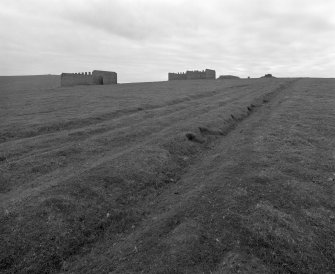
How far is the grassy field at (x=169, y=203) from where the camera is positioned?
1116cm


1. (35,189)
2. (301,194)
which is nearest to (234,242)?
(301,194)

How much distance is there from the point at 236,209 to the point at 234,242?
2638mm

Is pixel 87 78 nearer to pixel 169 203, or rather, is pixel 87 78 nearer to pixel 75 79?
pixel 75 79

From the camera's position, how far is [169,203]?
15.8 m

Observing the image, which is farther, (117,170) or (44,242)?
(117,170)

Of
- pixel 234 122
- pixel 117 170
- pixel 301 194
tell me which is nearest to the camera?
pixel 301 194

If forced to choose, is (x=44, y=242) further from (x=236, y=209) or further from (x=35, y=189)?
(x=236, y=209)

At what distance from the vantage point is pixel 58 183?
17109 millimetres

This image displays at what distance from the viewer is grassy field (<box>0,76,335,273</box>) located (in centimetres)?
1116

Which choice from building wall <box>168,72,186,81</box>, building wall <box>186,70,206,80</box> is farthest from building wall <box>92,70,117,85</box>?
building wall <box>186,70,206,80</box>

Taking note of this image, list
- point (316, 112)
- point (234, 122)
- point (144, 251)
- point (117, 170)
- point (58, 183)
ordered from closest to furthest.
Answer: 1. point (144, 251)
2. point (58, 183)
3. point (117, 170)
4. point (234, 122)
5. point (316, 112)

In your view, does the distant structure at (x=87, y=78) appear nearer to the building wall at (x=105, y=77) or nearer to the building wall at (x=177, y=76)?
the building wall at (x=105, y=77)

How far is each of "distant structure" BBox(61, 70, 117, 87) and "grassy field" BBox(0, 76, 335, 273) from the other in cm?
8871

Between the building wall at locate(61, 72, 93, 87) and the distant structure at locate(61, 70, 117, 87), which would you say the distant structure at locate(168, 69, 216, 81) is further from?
the building wall at locate(61, 72, 93, 87)
